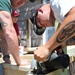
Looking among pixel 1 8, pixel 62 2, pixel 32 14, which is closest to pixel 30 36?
pixel 1 8

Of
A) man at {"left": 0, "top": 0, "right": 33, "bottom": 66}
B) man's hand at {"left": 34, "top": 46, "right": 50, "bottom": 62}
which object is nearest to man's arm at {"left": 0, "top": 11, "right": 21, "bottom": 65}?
man at {"left": 0, "top": 0, "right": 33, "bottom": 66}

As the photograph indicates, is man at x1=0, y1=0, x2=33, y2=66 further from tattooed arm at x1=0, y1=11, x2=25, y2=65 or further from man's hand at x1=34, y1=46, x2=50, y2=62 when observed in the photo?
man's hand at x1=34, y1=46, x2=50, y2=62

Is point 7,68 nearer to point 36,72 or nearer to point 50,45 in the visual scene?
point 36,72

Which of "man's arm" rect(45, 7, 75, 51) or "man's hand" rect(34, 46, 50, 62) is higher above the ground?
"man's arm" rect(45, 7, 75, 51)

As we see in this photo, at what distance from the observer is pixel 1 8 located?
266cm

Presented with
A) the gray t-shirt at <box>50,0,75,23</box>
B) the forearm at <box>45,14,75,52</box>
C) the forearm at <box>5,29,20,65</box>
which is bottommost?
the forearm at <box>5,29,20,65</box>

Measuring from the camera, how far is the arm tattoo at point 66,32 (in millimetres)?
1622

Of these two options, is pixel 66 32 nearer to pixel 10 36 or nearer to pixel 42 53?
pixel 42 53

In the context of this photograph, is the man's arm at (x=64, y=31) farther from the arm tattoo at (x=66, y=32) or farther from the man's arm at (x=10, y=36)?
the man's arm at (x=10, y=36)

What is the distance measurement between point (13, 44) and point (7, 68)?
0.90 feet

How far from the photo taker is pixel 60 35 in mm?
1649

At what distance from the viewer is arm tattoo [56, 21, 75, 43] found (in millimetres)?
1622

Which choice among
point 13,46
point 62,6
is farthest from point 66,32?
point 13,46

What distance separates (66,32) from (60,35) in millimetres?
52
